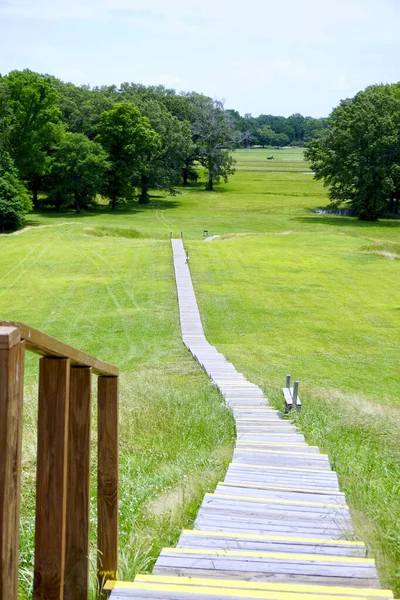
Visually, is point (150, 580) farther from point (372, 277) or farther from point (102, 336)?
point (372, 277)

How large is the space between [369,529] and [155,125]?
244ft

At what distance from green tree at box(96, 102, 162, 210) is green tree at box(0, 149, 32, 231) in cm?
1418

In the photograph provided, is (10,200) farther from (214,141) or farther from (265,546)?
(265,546)

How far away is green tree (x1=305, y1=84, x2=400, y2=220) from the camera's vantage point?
6431cm

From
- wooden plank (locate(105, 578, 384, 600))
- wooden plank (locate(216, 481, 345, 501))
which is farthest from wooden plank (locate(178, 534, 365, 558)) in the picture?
wooden plank (locate(216, 481, 345, 501))

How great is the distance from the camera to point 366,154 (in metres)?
65.3

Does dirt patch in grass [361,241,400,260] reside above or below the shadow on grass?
above

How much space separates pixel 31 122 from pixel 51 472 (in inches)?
2578

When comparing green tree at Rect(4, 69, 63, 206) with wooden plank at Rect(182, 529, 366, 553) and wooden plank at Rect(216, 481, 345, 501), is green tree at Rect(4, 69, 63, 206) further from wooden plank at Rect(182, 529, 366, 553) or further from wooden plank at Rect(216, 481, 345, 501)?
wooden plank at Rect(182, 529, 366, 553)

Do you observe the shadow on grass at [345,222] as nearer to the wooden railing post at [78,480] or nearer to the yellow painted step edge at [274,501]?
the yellow painted step edge at [274,501]

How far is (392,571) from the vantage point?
3941 millimetres

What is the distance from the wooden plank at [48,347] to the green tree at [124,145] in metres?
67.2

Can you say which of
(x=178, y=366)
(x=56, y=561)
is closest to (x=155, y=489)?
(x=56, y=561)

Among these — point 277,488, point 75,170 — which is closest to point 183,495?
point 277,488
